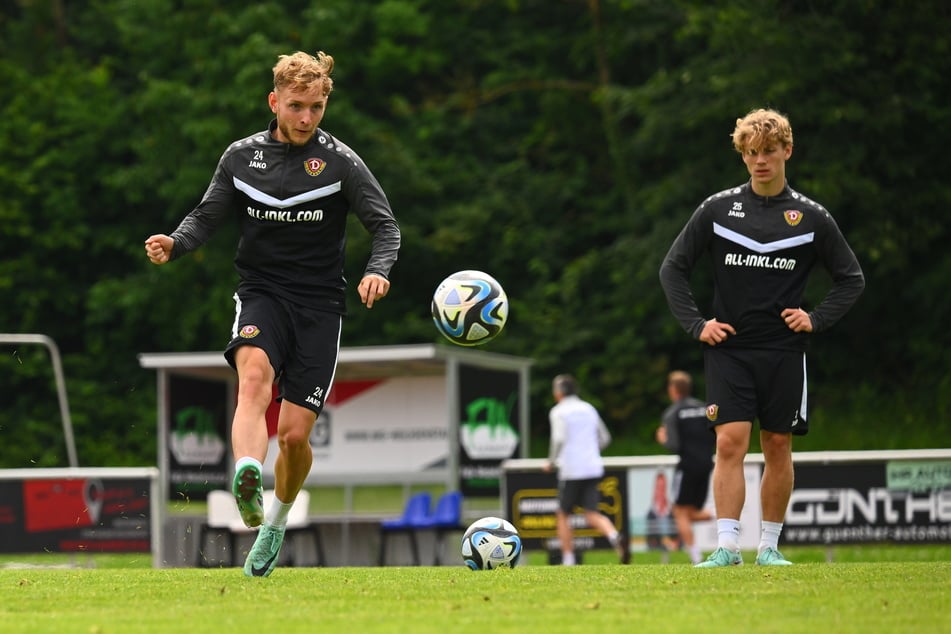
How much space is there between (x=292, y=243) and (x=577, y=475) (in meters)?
10.4

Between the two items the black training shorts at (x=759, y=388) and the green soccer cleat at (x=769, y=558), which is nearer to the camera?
the black training shorts at (x=759, y=388)

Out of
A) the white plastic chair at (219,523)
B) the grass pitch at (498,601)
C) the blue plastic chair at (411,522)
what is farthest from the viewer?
the white plastic chair at (219,523)

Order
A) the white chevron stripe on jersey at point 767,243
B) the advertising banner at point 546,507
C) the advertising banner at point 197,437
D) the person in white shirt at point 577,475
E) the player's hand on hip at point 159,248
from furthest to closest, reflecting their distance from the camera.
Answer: the advertising banner at point 197,437
the advertising banner at point 546,507
the person in white shirt at point 577,475
the white chevron stripe on jersey at point 767,243
the player's hand on hip at point 159,248

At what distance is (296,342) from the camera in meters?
7.83

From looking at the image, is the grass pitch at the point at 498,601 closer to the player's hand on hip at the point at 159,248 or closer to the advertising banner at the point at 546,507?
the player's hand on hip at the point at 159,248

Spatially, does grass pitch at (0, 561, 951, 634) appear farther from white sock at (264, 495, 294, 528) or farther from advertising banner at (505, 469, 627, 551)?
advertising banner at (505, 469, 627, 551)

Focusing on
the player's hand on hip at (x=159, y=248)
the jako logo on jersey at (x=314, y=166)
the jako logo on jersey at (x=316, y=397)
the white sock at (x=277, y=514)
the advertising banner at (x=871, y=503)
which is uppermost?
the jako logo on jersey at (x=314, y=166)

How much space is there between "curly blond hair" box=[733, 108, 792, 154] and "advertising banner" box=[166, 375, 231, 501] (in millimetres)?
13249

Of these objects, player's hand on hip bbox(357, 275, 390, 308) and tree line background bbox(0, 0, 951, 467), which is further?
tree line background bbox(0, 0, 951, 467)

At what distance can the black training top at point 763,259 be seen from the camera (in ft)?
28.1

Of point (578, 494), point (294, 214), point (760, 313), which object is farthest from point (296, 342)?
point (578, 494)

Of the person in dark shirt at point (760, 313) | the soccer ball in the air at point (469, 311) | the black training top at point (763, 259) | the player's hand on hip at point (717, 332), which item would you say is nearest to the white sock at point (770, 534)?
the person in dark shirt at point (760, 313)

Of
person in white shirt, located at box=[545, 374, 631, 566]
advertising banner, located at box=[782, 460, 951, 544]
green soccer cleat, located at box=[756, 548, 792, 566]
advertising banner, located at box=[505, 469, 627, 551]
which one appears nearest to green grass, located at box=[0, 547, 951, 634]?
green soccer cleat, located at box=[756, 548, 792, 566]

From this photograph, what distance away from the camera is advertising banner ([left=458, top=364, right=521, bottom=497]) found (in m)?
20.2
